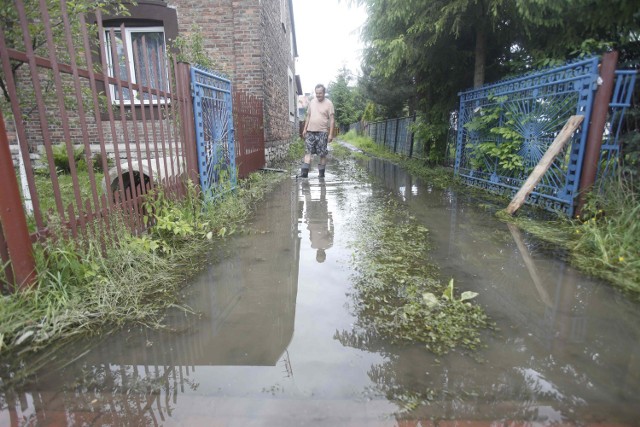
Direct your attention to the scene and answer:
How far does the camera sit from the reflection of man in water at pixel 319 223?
3.67 meters

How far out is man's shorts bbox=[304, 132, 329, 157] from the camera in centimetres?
796

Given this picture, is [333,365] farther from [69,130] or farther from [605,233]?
[605,233]

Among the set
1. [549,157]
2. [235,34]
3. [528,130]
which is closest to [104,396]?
[549,157]

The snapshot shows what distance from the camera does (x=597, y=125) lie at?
12.9 ft

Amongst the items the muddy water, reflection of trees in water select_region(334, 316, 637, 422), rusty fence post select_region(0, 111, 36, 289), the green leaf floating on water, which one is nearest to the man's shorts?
the muddy water

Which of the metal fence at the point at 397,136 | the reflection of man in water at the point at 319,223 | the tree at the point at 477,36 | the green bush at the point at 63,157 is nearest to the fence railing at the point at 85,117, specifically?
the reflection of man in water at the point at 319,223

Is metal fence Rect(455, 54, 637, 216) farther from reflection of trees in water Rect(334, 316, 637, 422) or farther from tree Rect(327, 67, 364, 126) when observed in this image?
tree Rect(327, 67, 364, 126)

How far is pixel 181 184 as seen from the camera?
4.12 m

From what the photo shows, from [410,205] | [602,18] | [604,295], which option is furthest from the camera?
[410,205]

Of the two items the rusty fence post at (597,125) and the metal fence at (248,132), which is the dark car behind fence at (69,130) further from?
the rusty fence post at (597,125)

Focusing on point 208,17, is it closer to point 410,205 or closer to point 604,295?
point 410,205

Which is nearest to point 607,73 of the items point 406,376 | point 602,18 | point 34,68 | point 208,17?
point 602,18

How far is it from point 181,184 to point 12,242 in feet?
6.80

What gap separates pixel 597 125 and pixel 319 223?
10.9ft
